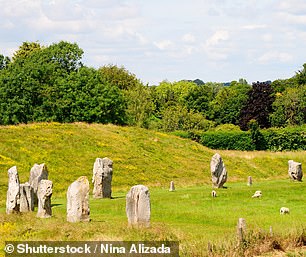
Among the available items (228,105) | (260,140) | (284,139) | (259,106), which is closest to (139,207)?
(260,140)

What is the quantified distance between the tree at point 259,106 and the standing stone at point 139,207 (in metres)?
101

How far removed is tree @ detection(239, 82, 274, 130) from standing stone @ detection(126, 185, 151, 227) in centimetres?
10103

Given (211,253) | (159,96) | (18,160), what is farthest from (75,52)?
(211,253)

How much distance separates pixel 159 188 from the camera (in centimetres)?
5434

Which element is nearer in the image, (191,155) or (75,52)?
(191,155)

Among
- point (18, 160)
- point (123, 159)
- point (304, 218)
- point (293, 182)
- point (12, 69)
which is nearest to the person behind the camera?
point (304, 218)

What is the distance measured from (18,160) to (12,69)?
42567 mm

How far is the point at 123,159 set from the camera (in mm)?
68000

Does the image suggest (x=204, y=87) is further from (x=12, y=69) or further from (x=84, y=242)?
(x=84, y=242)

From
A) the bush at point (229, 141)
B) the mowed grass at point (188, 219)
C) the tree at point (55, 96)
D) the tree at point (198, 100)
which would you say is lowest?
the mowed grass at point (188, 219)

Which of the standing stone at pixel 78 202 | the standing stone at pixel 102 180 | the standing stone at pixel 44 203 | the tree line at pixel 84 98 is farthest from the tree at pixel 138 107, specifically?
the standing stone at pixel 78 202

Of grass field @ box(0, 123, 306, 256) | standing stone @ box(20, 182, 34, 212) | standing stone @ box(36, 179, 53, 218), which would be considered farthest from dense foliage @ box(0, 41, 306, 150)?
standing stone @ box(36, 179, 53, 218)

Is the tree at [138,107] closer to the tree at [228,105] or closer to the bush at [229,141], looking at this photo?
the bush at [229,141]

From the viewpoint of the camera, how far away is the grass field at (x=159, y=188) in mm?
26672
